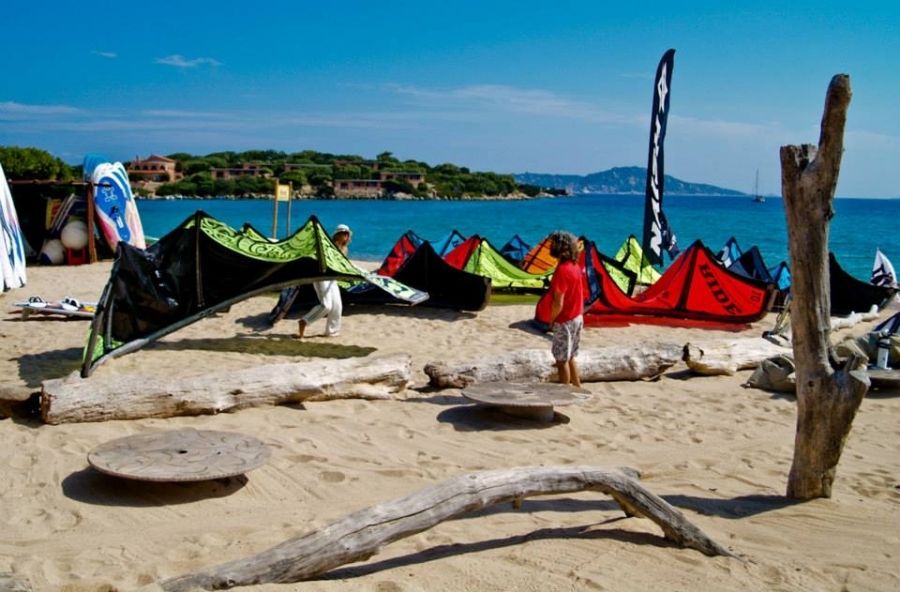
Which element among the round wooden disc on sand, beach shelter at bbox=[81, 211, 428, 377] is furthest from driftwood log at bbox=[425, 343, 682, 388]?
the round wooden disc on sand

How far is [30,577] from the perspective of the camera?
3.74 m

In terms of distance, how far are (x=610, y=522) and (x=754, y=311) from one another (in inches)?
324

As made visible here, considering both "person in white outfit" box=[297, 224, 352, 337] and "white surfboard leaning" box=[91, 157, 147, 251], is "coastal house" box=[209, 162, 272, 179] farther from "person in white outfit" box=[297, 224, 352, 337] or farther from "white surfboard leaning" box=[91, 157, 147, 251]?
"person in white outfit" box=[297, 224, 352, 337]

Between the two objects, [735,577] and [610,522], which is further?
[610,522]

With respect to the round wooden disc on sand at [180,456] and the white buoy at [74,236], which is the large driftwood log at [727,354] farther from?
the white buoy at [74,236]

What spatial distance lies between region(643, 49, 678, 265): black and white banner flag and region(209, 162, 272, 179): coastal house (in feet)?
395

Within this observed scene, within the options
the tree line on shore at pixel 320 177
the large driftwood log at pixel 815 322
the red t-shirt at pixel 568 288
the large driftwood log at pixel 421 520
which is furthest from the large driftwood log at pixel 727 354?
the tree line on shore at pixel 320 177

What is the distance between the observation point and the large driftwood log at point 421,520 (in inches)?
138

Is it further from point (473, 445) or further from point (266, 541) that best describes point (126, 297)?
point (266, 541)

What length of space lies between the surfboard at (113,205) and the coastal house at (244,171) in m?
111

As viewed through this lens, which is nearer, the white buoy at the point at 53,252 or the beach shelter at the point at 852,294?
the beach shelter at the point at 852,294

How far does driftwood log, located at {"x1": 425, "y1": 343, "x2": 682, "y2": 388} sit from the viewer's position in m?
7.82

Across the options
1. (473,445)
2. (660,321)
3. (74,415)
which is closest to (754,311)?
(660,321)

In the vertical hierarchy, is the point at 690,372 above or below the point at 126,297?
below
